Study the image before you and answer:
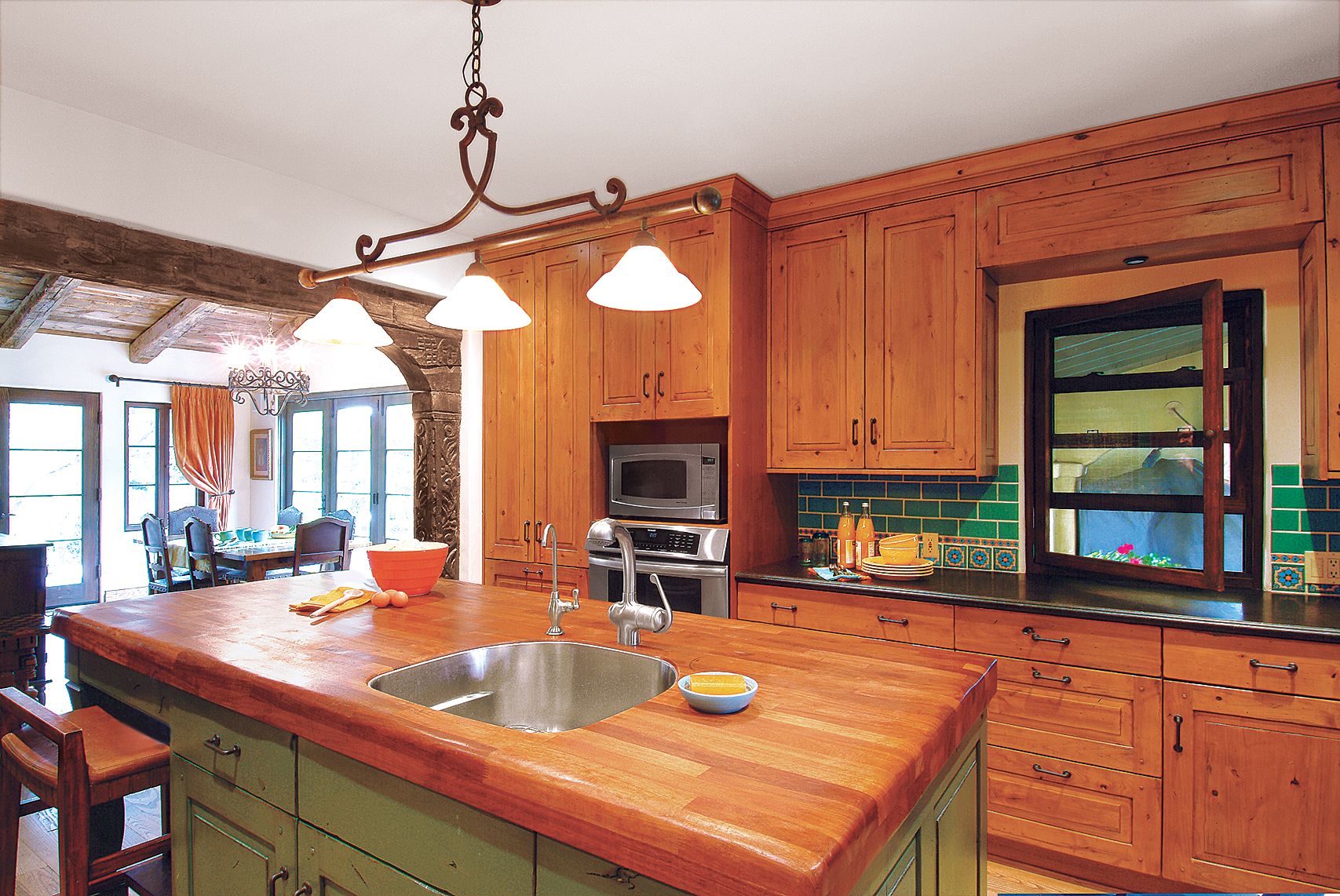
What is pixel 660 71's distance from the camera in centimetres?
218

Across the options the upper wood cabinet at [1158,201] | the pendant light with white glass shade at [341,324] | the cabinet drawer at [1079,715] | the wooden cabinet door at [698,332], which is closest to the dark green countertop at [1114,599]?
the cabinet drawer at [1079,715]

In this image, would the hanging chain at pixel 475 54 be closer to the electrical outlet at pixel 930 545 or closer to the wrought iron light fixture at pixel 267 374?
the electrical outlet at pixel 930 545

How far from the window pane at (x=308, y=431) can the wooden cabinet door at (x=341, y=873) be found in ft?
21.9

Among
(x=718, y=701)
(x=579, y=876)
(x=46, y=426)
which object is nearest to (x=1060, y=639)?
(x=718, y=701)

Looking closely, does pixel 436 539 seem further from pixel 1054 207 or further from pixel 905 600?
pixel 1054 207

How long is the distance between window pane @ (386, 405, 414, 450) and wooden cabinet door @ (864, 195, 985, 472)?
473 cm

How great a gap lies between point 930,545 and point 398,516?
16.4ft

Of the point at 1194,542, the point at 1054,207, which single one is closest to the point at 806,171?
the point at 1054,207

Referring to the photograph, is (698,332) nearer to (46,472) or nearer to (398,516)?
(398,516)

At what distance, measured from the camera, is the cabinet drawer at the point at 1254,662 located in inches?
78.5

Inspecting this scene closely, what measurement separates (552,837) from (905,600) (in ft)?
6.44

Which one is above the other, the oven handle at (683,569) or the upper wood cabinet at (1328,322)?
the upper wood cabinet at (1328,322)

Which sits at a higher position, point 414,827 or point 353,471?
point 353,471

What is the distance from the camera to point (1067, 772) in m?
2.35
